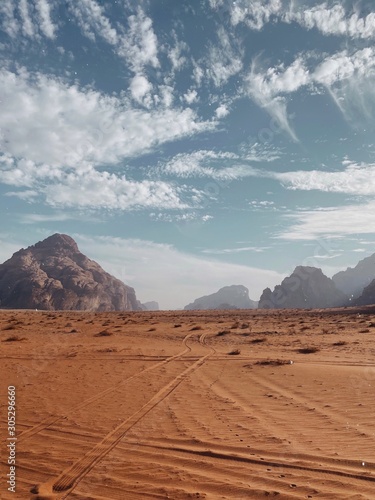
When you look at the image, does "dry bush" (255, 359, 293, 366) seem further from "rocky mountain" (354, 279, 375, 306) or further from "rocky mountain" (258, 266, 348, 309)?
"rocky mountain" (258, 266, 348, 309)

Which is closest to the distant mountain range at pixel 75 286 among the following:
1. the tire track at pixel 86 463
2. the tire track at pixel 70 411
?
the tire track at pixel 70 411

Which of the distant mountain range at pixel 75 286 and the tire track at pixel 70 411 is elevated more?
the distant mountain range at pixel 75 286

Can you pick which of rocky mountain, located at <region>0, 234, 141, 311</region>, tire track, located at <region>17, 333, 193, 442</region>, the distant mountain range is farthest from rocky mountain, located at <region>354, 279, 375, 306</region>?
tire track, located at <region>17, 333, 193, 442</region>

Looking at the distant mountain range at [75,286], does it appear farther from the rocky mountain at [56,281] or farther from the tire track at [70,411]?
the tire track at [70,411]

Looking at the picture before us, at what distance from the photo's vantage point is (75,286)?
413ft

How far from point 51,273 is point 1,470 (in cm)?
13997

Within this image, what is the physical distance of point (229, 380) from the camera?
10914 millimetres

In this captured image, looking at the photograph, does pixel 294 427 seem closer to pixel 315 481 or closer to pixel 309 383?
pixel 315 481

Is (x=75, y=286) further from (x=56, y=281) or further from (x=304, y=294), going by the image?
(x=304, y=294)

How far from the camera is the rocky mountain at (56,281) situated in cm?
11431

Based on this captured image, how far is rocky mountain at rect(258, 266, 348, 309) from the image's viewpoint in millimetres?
144625

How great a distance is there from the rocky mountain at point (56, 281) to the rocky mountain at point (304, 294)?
220 ft

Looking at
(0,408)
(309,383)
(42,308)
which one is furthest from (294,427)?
(42,308)

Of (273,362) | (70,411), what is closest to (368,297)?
(273,362)
